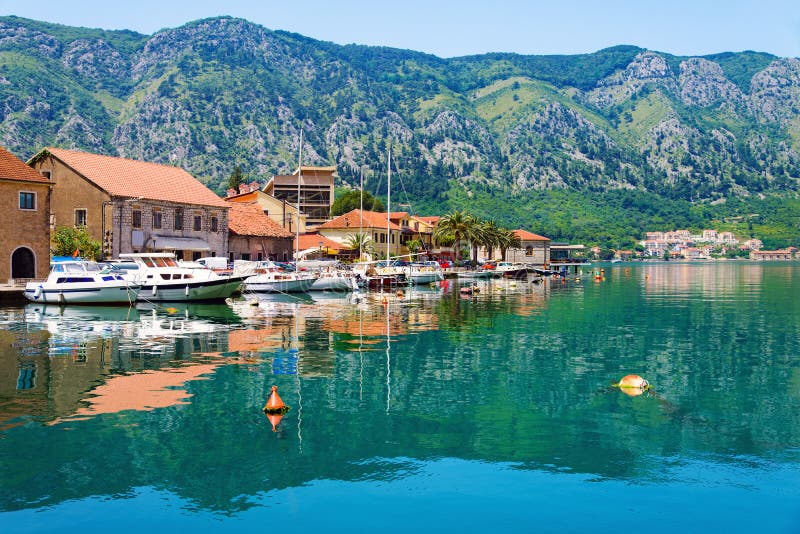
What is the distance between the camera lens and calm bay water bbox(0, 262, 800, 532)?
12.6 m

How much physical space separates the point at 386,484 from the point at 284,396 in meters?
7.42

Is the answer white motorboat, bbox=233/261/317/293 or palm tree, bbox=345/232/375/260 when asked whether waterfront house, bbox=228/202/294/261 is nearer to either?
palm tree, bbox=345/232/375/260

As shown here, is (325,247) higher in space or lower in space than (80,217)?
lower

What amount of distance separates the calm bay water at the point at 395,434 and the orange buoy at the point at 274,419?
0.50ft

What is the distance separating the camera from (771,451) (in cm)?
1586

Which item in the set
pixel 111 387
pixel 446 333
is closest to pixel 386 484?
pixel 111 387

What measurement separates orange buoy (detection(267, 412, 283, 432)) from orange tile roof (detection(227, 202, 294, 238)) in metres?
63.2

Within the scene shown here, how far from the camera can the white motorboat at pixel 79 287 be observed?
48.8 metres

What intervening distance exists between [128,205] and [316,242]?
37568mm

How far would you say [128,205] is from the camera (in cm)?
6581

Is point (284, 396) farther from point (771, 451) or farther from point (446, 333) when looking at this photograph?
point (446, 333)

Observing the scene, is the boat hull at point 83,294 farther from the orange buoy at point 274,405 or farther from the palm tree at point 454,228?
the palm tree at point 454,228

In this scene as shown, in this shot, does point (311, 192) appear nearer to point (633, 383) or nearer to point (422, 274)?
point (422, 274)

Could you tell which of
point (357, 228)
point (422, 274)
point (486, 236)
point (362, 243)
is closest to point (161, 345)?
point (422, 274)
